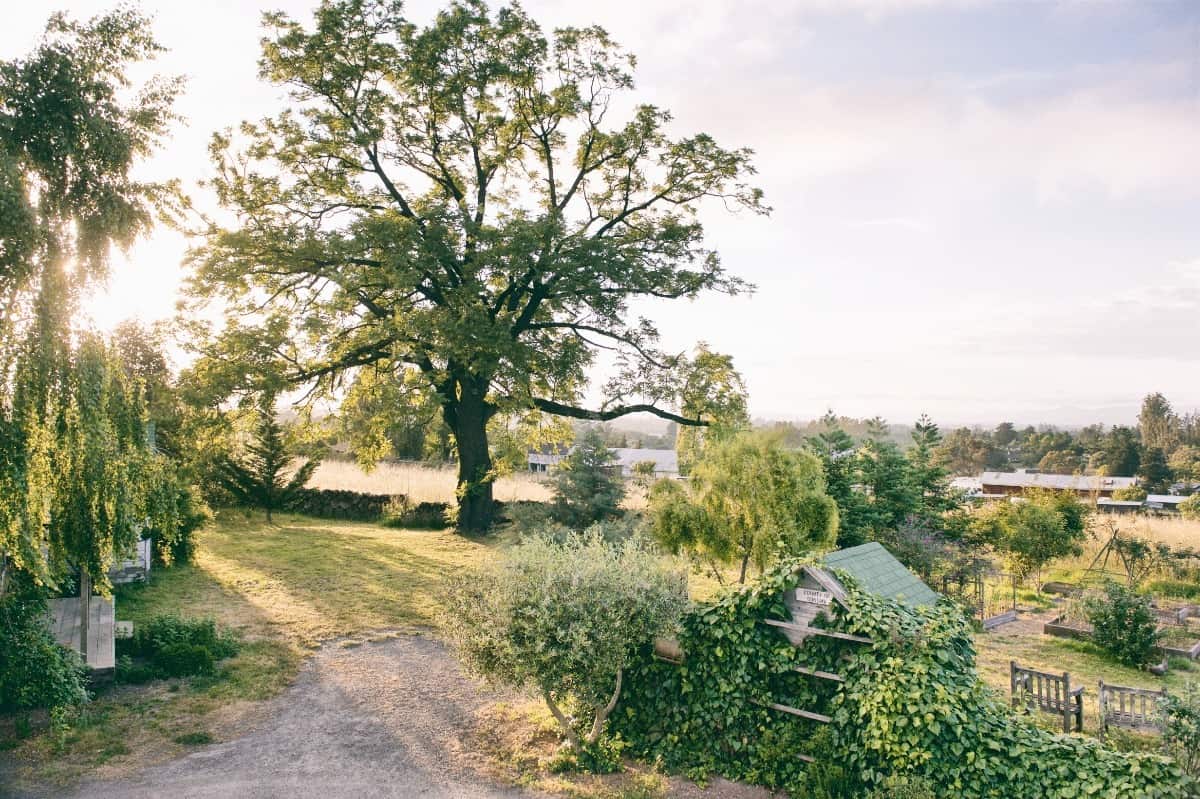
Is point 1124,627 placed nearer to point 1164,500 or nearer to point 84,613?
point 84,613

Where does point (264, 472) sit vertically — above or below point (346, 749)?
above

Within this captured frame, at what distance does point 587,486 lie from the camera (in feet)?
57.6

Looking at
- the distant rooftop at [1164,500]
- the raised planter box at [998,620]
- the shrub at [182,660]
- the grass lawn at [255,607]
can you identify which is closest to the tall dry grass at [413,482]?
the grass lawn at [255,607]

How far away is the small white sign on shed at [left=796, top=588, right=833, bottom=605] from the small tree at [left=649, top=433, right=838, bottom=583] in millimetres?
4485

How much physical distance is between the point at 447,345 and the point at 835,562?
11.3 m

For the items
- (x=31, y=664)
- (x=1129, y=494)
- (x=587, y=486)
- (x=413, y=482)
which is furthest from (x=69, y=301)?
(x=1129, y=494)

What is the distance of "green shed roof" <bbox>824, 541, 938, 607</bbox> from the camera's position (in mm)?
8102

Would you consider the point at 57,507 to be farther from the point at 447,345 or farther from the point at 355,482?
the point at 355,482

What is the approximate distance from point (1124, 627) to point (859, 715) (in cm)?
795

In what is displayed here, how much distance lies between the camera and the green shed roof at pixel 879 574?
319 inches

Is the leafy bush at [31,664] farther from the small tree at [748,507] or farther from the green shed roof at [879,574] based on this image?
the small tree at [748,507]

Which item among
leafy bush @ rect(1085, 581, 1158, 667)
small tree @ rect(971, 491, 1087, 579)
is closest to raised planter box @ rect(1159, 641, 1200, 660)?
leafy bush @ rect(1085, 581, 1158, 667)

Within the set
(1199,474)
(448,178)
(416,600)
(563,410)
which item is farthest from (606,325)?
(1199,474)

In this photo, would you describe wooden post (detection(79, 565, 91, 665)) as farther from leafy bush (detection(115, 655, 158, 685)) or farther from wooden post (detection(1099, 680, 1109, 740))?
wooden post (detection(1099, 680, 1109, 740))
